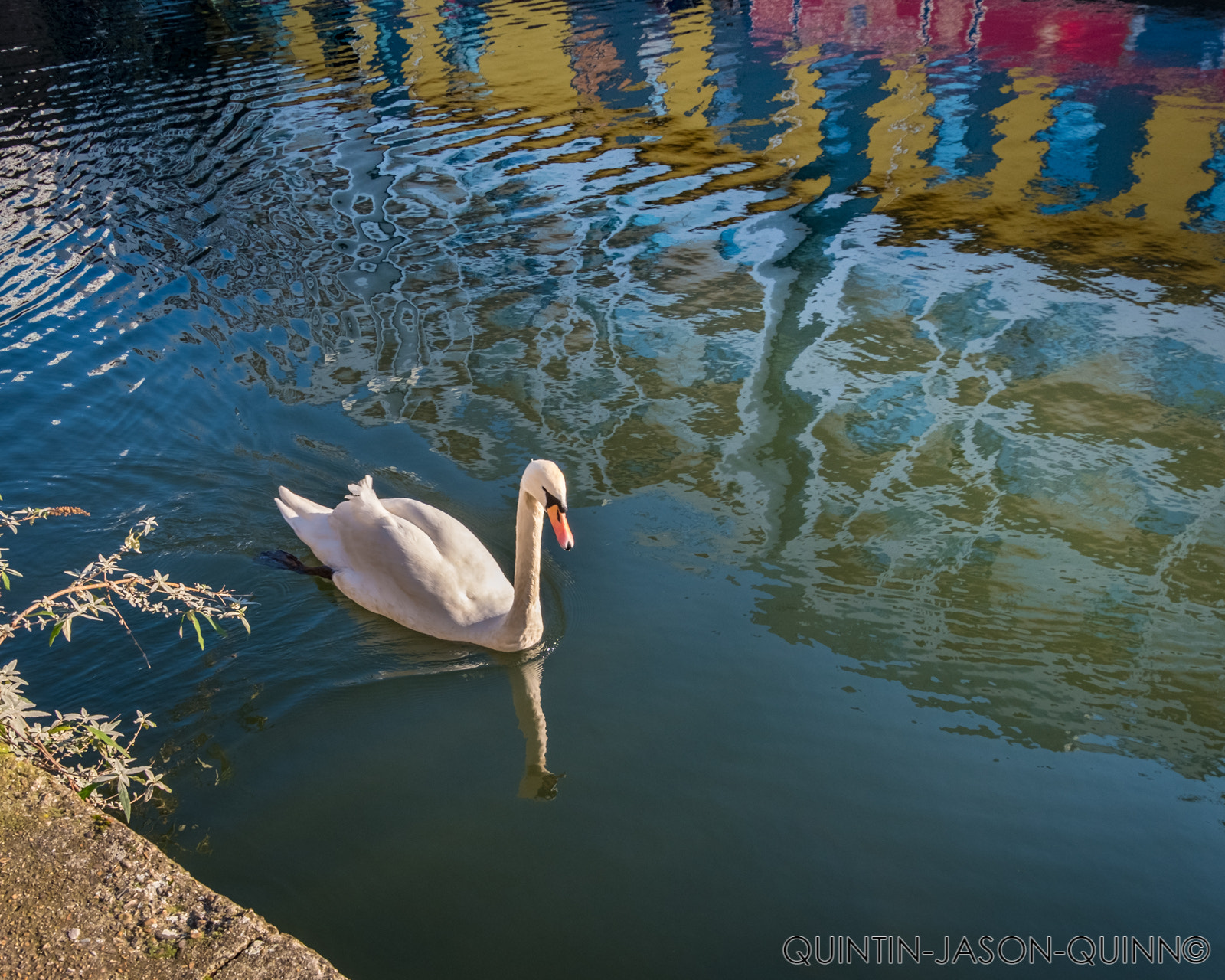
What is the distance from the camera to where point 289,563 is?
5633mm

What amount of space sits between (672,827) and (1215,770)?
7.52ft

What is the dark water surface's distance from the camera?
372 cm

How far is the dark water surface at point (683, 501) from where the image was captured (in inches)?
146

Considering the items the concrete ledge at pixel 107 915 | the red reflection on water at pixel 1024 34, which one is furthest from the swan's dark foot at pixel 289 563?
the red reflection on water at pixel 1024 34

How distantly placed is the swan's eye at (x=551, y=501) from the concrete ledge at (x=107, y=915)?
2.27 meters

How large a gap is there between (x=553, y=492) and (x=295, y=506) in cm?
211

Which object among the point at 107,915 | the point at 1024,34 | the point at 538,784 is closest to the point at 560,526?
the point at 538,784

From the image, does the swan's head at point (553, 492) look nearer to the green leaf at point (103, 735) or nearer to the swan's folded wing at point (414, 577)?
the swan's folded wing at point (414, 577)

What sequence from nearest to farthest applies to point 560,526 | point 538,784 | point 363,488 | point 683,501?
point 538,784, point 560,526, point 363,488, point 683,501

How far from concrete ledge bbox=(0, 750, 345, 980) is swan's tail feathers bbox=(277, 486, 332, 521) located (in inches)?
127

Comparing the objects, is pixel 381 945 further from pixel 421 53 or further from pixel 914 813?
pixel 421 53

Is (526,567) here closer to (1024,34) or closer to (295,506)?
(295,506)

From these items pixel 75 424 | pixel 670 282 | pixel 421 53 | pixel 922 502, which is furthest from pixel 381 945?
pixel 421 53

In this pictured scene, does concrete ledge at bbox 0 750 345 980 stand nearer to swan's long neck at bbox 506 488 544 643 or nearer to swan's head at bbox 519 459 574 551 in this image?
swan's head at bbox 519 459 574 551
